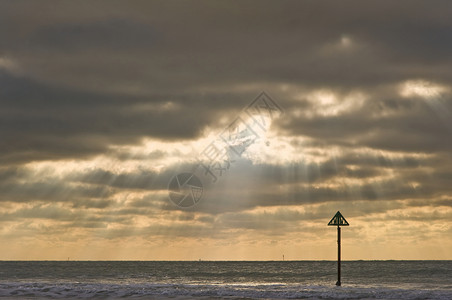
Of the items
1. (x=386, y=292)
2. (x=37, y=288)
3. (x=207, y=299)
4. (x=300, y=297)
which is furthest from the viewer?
(x=37, y=288)

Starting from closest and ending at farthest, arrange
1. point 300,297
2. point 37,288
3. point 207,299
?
point 207,299, point 300,297, point 37,288

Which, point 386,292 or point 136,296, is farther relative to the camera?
point 386,292

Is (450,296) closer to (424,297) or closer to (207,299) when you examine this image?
(424,297)

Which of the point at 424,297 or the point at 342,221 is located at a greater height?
the point at 342,221

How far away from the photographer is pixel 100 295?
5122 centimetres

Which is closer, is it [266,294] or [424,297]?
[424,297]

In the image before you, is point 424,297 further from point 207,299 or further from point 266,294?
point 207,299

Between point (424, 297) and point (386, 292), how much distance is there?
14.7 ft

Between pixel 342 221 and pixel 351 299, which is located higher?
pixel 342 221

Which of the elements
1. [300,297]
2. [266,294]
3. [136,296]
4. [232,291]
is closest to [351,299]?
[300,297]

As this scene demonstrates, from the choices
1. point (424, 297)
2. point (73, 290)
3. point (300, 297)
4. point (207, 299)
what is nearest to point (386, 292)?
point (424, 297)

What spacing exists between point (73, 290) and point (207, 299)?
1608 centimetres

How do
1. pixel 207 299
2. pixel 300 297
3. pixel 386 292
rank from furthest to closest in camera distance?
1. pixel 386 292
2. pixel 300 297
3. pixel 207 299

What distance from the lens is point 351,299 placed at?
46.8m
